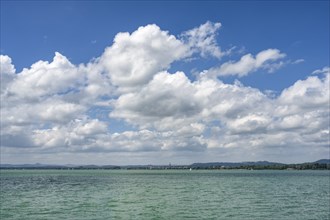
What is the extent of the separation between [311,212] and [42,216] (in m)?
35.0

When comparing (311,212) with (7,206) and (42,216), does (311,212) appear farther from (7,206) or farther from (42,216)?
(7,206)

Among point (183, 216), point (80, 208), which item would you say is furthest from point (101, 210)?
point (183, 216)

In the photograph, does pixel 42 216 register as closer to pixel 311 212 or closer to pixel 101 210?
pixel 101 210

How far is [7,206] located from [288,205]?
42.3 metres

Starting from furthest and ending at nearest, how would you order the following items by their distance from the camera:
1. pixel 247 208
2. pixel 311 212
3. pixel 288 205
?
1. pixel 288 205
2. pixel 247 208
3. pixel 311 212

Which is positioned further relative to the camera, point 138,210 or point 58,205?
point 58,205

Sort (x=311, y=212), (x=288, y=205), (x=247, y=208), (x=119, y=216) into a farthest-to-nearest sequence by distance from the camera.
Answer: (x=288, y=205) → (x=247, y=208) → (x=311, y=212) → (x=119, y=216)

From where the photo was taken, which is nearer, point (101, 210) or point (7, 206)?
point (101, 210)

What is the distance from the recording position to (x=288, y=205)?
63812 mm

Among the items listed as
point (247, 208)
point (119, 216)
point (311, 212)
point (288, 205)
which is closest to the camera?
point (119, 216)

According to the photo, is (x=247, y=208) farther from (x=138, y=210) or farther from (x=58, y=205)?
(x=58, y=205)

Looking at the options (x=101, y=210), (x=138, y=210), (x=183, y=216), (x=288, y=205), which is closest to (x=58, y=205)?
(x=101, y=210)

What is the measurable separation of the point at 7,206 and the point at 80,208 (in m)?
11.2

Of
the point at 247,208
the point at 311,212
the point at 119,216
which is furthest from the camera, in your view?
the point at 247,208
